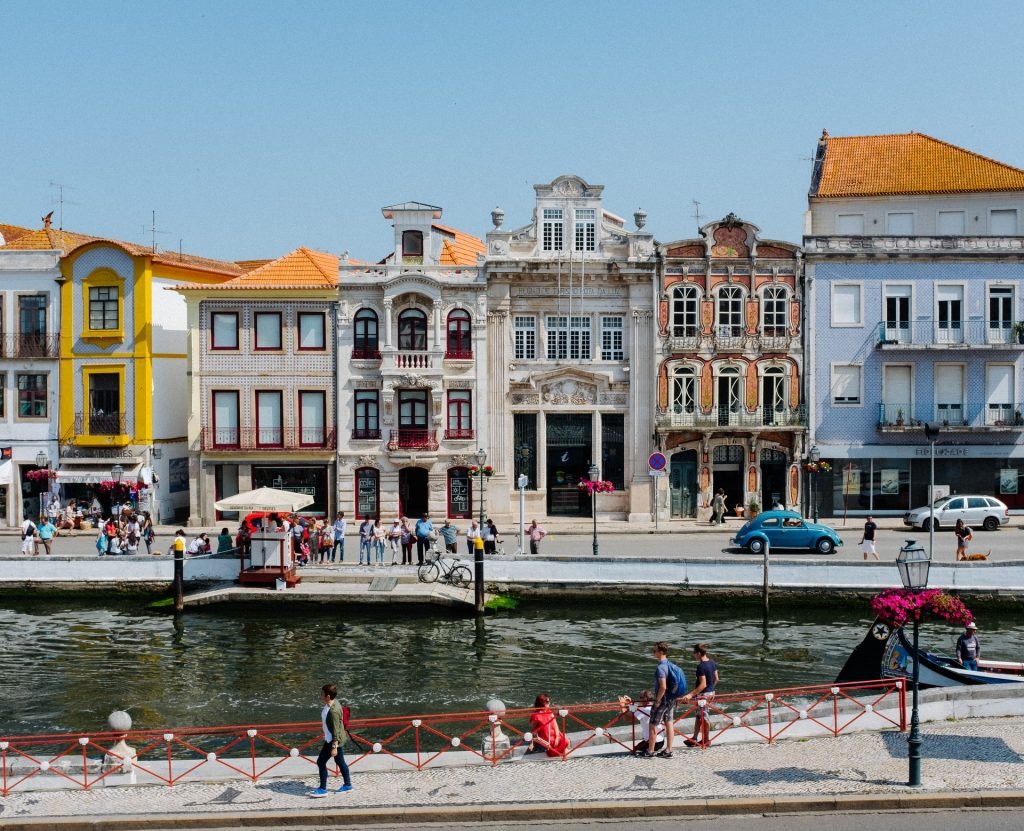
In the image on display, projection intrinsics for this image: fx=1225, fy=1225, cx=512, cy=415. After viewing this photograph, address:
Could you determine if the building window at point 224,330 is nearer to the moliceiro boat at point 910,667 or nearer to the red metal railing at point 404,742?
the red metal railing at point 404,742

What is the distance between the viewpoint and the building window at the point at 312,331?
162 ft

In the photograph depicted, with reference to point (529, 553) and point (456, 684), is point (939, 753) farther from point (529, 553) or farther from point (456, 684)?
point (529, 553)

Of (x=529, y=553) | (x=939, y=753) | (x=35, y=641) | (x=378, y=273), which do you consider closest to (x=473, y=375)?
(x=378, y=273)

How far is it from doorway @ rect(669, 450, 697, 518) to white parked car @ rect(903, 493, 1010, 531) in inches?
335

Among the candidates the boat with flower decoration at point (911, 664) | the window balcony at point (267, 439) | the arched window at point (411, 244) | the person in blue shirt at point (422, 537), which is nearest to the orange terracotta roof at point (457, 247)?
the arched window at point (411, 244)

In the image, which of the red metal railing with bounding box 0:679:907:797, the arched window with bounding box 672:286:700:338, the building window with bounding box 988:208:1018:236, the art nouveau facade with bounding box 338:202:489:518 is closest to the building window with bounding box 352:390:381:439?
the art nouveau facade with bounding box 338:202:489:518

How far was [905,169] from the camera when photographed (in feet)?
173

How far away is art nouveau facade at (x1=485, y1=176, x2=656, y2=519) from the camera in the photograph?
48.4 metres

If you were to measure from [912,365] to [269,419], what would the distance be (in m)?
25.8

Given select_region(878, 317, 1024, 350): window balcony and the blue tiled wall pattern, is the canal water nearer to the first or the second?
the blue tiled wall pattern

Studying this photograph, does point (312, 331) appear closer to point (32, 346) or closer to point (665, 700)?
point (32, 346)

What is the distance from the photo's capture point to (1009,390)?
4881cm

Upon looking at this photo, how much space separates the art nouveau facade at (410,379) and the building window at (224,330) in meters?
4.33

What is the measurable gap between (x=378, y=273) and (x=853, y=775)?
3500cm
